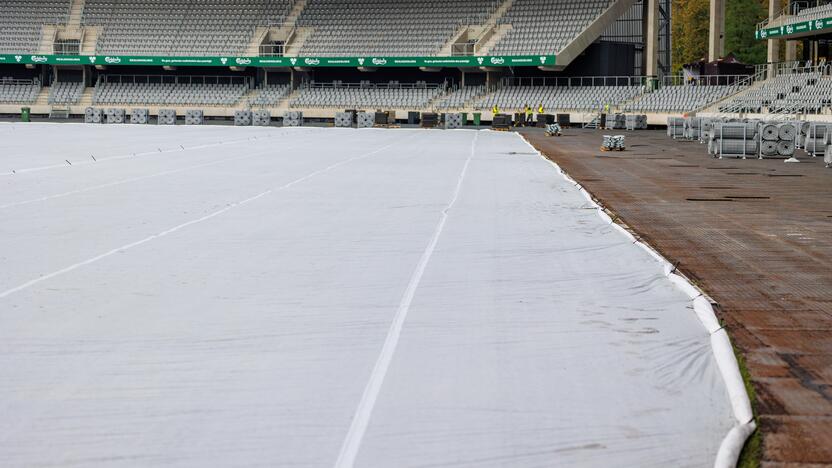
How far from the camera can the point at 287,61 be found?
268 ft

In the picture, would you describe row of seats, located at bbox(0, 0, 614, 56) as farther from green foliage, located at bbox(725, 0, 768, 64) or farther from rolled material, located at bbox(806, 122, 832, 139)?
rolled material, located at bbox(806, 122, 832, 139)

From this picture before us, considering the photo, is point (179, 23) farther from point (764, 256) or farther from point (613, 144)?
point (764, 256)

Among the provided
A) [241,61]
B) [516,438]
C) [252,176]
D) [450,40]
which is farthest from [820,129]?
[241,61]

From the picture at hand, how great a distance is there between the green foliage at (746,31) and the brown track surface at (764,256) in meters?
78.9

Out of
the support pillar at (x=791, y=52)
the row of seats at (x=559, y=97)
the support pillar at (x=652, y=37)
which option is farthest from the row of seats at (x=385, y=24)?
the support pillar at (x=791, y=52)

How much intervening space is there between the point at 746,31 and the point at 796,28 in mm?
45877

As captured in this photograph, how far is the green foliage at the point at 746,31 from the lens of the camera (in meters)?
106

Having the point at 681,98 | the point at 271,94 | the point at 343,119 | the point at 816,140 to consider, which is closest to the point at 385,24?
the point at 271,94

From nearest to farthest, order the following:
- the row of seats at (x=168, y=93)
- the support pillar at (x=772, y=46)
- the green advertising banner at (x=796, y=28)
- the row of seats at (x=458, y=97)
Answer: the green advertising banner at (x=796, y=28), the support pillar at (x=772, y=46), the row of seats at (x=458, y=97), the row of seats at (x=168, y=93)

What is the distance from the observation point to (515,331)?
8.48 metres

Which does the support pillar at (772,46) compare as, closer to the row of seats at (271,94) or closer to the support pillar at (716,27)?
the support pillar at (716,27)

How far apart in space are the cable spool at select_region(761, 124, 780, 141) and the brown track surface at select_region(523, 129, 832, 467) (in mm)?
4447

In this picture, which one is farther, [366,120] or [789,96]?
[366,120]

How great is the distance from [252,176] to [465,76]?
58.4 meters
